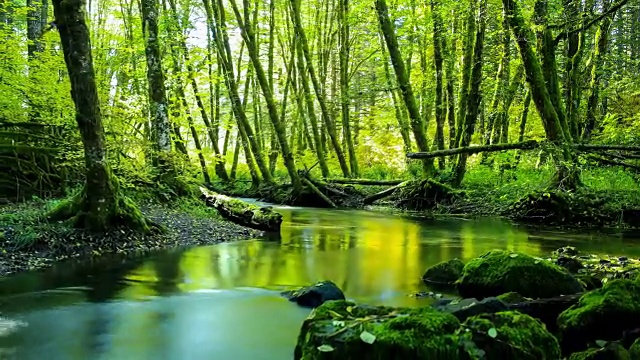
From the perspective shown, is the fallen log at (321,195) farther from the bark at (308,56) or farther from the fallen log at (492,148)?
the fallen log at (492,148)

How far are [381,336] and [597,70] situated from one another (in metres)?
17.4

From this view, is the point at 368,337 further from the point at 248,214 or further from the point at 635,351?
the point at 248,214

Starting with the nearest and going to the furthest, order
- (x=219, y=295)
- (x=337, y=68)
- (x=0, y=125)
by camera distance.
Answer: (x=219, y=295) < (x=0, y=125) < (x=337, y=68)

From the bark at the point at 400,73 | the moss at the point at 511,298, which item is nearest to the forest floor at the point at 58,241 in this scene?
the moss at the point at 511,298

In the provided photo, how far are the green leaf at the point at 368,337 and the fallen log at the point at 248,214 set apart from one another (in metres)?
8.68

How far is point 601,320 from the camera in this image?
449 cm

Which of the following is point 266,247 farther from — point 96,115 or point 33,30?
point 33,30

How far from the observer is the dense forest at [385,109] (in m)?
9.70

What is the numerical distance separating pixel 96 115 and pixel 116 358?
17.6 feet

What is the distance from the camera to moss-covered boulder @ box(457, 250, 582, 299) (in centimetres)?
576

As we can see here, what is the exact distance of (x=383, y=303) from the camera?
240 inches

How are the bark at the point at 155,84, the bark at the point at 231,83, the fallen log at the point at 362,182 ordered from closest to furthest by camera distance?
the bark at the point at 155,84, the fallen log at the point at 362,182, the bark at the point at 231,83

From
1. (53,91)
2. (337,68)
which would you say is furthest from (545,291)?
(337,68)

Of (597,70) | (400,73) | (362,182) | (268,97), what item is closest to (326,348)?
(400,73)
